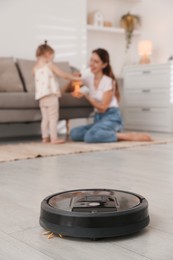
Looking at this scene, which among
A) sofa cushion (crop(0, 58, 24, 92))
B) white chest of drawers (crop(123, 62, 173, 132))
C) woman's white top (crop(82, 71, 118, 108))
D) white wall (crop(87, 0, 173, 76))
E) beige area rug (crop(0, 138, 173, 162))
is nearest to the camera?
beige area rug (crop(0, 138, 173, 162))

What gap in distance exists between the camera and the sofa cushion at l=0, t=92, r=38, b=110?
11.2ft

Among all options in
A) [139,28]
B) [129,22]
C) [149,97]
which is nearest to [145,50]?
[129,22]

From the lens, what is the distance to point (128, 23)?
205 inches

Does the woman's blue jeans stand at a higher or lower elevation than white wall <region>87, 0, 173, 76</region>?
lower

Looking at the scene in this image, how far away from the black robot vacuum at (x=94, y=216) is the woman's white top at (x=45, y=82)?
7.85ft

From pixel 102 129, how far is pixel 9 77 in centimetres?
108

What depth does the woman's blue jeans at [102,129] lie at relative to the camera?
3.44m

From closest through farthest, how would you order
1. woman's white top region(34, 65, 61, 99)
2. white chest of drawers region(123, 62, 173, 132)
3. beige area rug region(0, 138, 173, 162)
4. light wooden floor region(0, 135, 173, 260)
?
light wooden floor region(0, 135, 173, 260)
beige area rug region(0, 138, 173, 162)
woman's white top region(34, 65, 61, 99)
white chest of drawers region(123, 62, 173, 132)

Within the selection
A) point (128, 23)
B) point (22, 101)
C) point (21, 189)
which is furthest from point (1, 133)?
point (21, 189)

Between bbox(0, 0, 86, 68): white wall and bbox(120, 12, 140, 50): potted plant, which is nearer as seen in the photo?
bbox(0, 0, 86, 68): white wall

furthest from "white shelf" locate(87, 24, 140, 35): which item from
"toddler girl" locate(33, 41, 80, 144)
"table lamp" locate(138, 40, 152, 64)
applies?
"toddler girl" locate(33, 41, 80, 144)

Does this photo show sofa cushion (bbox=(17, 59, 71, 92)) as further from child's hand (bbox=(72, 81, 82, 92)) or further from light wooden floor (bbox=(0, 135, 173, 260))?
light wooden floor (bbox=(0, 135, 173, 260))

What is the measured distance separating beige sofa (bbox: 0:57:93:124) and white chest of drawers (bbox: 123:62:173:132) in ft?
2.86

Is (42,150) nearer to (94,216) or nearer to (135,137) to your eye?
(135,137)
